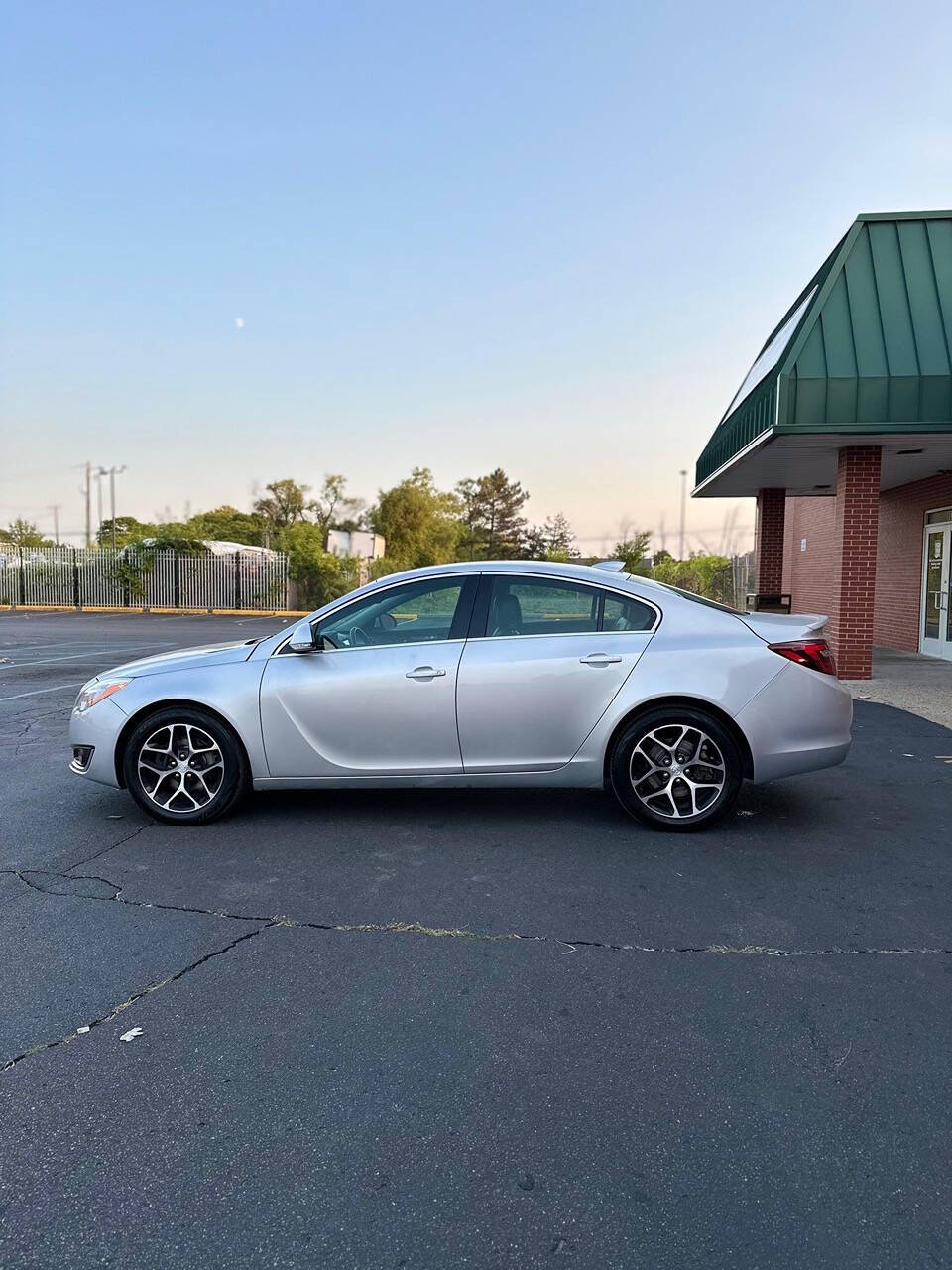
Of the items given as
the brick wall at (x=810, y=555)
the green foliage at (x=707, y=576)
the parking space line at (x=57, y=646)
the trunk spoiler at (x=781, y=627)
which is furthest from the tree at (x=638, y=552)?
the trunk spoiler at (x=781, y=627)

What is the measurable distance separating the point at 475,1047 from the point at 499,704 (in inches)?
96.7

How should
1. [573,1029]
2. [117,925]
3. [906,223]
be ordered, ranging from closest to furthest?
[573,1029]
[117,925]
[906,223]

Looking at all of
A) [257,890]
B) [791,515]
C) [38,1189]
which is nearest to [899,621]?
[791,515]

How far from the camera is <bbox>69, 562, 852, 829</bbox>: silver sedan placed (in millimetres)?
5148

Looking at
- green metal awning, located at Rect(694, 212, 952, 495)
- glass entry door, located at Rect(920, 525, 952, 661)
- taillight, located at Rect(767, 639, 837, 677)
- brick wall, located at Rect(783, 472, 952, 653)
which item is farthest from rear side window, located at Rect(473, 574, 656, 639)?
glass entry door, located at Rect(920, 525, 952, 661)

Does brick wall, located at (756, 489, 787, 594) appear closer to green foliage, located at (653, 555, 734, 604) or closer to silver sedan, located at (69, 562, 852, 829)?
green foliage, located at (653, 555, 734, 604)

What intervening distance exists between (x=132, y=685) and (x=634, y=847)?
3.18m

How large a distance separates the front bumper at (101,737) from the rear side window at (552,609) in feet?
7.57

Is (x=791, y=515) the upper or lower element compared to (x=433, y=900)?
upper

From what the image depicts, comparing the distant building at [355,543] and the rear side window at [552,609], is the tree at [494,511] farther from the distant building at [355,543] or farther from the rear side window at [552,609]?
the rear side window at [552,609]

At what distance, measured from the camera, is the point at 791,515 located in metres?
→ 23.1

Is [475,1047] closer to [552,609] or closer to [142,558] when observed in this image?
[552,609]

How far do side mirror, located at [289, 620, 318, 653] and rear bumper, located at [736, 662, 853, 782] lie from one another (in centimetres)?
260

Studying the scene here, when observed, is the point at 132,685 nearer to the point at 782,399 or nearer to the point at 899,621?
the point at 782,399
